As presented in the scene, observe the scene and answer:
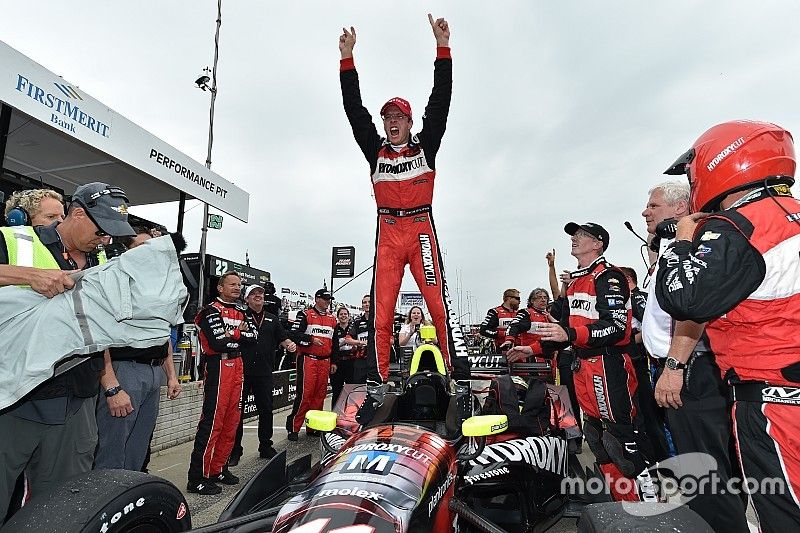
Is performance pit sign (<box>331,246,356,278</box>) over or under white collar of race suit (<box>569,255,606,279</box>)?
over

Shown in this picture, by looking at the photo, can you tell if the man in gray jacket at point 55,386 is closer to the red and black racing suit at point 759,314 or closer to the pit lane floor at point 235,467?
the pit lane floor at point 235,467

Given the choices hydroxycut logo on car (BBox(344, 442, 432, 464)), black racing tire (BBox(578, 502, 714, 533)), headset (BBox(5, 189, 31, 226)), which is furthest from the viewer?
headset (BBox(5, 189, 31, 226))

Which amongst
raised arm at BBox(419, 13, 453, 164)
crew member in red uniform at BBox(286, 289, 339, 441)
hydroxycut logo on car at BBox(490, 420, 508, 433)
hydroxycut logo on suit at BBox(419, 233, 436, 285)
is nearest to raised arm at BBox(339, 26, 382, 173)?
raised arm at BBox(419, 13, 453, 164)

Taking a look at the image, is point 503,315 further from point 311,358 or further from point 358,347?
point 311,358

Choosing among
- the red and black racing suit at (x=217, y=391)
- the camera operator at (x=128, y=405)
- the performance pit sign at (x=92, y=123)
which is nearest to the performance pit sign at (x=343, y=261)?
the performance pit sign at (x=92, y=123)

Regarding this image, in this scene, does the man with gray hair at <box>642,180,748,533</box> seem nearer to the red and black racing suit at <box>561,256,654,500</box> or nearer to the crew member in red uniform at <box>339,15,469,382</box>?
the red and black racing suit at <box>561,256,654,500</box>

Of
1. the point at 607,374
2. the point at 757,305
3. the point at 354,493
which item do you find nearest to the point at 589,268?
the point at 607,374

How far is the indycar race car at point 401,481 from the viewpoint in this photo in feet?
5.43

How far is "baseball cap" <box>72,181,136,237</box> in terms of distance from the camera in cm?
225

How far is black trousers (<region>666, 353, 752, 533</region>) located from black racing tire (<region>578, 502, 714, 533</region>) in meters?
0.65

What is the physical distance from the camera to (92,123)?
6.18 m

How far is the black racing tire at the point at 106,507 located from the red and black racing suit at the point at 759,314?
2077 millimetres

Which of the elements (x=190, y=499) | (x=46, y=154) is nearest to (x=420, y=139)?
(x=190, y=499)

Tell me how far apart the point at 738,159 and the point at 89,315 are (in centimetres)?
249
